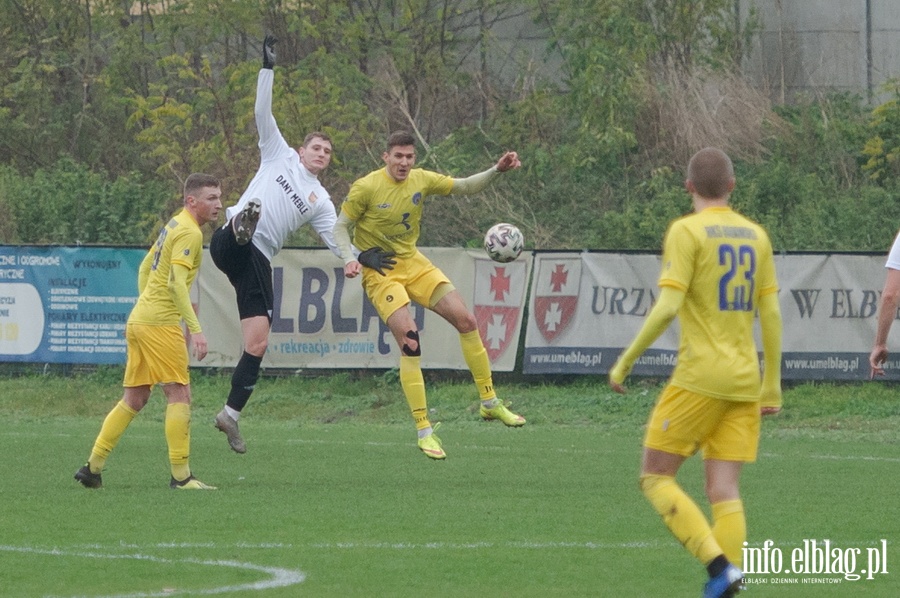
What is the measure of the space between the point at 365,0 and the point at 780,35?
25.2 feet

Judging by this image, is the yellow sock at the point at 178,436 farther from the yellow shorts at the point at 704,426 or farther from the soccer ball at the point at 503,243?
the yellow shorts at the point at 704,426

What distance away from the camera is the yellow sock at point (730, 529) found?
601 cm

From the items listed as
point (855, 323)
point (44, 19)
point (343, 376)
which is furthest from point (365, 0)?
point (855, 323)

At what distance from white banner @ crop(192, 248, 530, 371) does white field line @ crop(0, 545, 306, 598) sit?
10679 mm

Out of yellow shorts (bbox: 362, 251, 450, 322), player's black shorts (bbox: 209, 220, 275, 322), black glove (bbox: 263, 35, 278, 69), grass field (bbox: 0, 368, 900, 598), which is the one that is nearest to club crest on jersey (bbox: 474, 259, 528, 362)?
grass field (bbox: 0, 368, 900, 598)

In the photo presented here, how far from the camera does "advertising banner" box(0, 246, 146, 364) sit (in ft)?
61.1

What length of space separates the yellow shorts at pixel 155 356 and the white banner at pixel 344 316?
809cm

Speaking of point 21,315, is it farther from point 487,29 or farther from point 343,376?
point 487,29

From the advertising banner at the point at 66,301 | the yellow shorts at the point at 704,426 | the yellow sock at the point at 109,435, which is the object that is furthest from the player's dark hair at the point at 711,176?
the advertising banner at the point at 66,301

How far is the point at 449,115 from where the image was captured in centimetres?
2702

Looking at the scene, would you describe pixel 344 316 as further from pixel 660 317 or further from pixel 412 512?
pixel 660 317

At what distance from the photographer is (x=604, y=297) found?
1761 centimetres

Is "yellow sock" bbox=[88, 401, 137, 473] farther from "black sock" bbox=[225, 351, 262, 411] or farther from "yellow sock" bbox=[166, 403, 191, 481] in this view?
"black sock" bbox=[225, 351, 262, 411]

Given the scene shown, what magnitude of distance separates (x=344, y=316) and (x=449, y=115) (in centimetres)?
965
